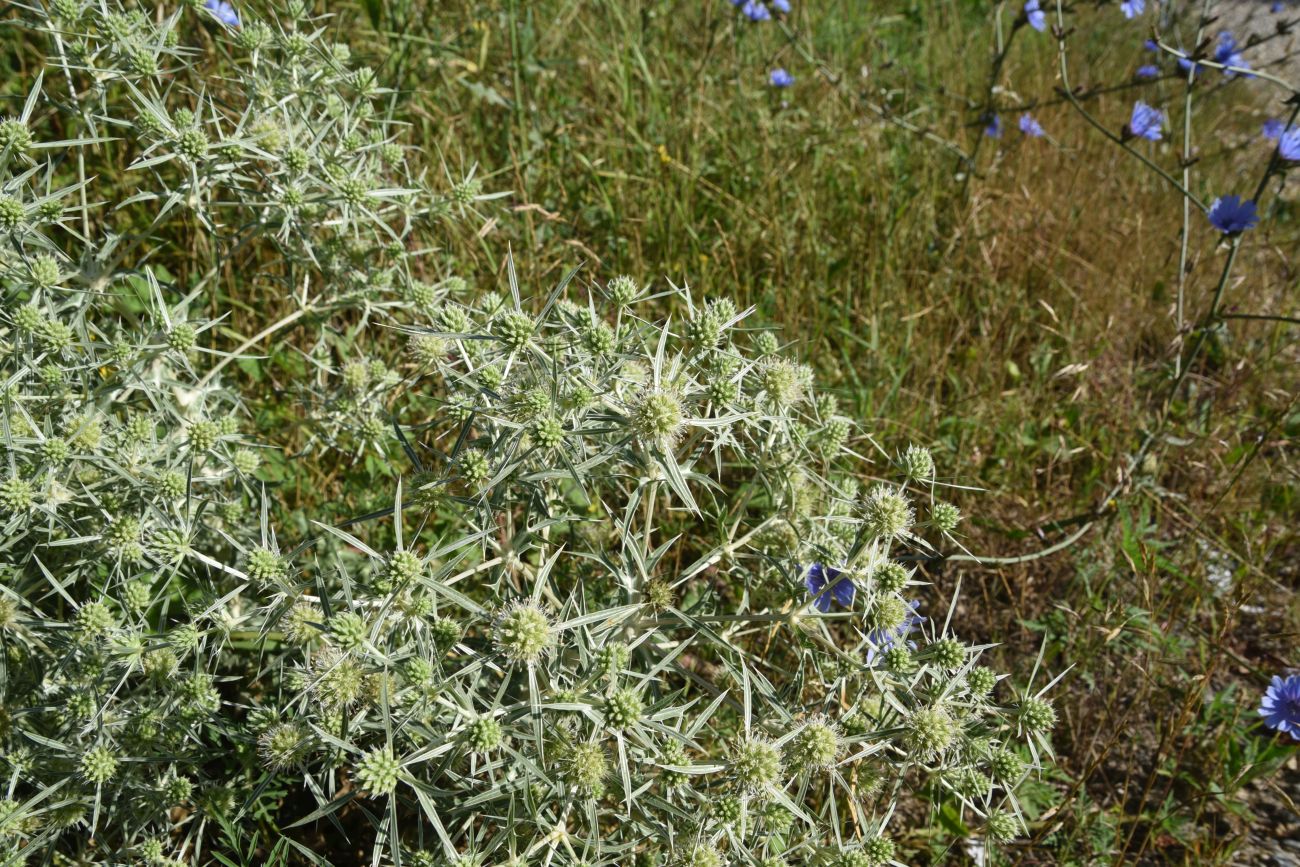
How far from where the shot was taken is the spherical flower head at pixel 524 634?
1.53 m

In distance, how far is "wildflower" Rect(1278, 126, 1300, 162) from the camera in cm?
260

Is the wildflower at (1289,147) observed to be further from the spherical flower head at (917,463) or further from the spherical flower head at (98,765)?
the spherical flower head at (98,765)

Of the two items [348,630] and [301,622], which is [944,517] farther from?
[301,622]

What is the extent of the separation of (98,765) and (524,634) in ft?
2.96

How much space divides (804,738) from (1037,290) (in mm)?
2686

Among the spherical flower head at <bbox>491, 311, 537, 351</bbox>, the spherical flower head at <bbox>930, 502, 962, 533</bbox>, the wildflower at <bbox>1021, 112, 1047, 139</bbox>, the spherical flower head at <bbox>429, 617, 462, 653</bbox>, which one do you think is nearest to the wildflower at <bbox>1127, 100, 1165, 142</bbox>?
the wildflower at <bbox>1021, 112, 1047, 139</bbox>

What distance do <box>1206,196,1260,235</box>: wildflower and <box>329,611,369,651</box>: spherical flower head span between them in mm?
2646

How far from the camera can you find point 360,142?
7.39ft

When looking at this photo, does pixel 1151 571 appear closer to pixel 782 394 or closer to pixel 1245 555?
pixel 1245 555

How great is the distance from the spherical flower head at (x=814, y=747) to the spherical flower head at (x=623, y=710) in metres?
0.31

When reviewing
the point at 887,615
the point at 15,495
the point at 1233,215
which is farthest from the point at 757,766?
the point at 1233,215

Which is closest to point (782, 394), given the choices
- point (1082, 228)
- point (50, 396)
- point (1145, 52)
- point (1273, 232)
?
point (50, 396)

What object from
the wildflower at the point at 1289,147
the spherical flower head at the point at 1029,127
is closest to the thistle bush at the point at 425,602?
the wildflower at the point at 1289,147

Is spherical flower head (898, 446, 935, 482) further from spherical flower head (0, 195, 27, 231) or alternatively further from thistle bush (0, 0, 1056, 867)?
spherical flower head (0, 195, 27, 231)
